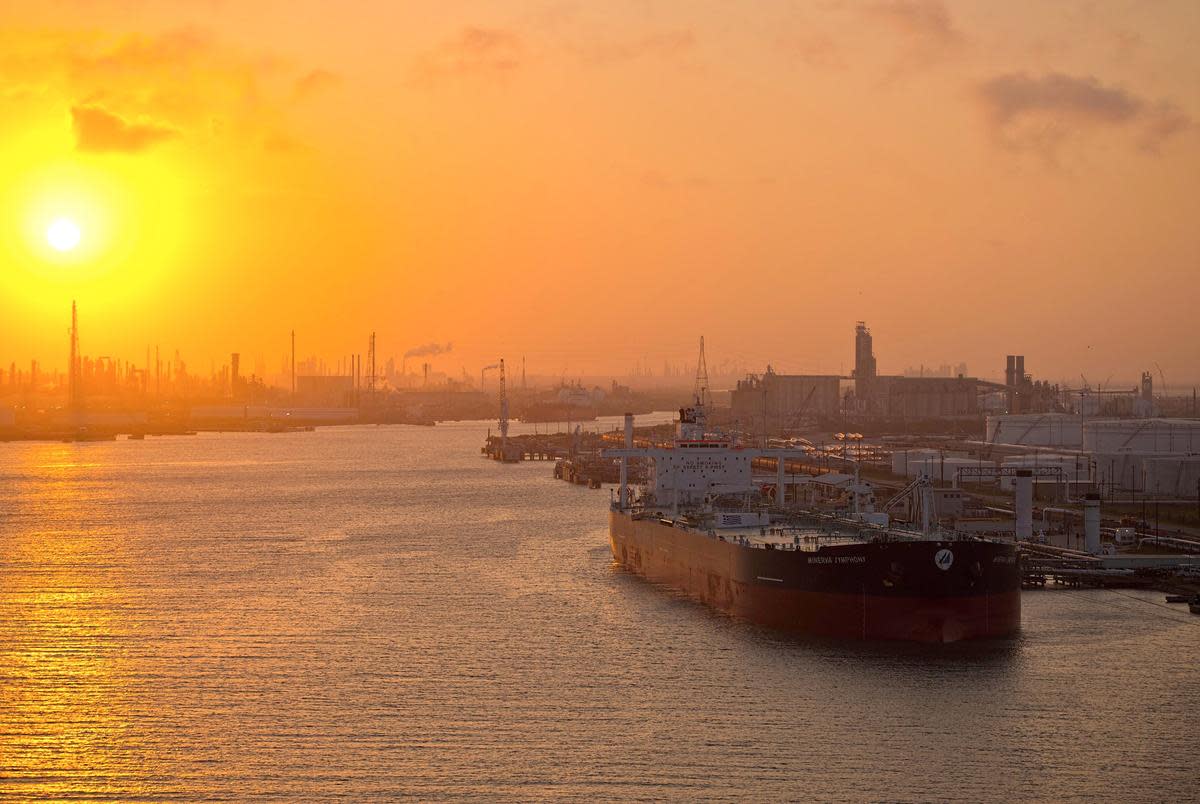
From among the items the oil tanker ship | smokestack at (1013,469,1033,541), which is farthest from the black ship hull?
smokestack at (1013,469,1033,541)

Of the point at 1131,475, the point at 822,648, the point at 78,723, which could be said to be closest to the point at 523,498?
the point at 1131,475

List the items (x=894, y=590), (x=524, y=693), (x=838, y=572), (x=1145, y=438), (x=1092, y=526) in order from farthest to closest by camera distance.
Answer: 1. (x=1145, y=438)
2. (x=1092, y=526)
3. (x=838, y=572)
4. (x=894, y=590)
5. (x=524, y=693)

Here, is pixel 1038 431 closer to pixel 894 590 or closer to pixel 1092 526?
pixel 1092 526

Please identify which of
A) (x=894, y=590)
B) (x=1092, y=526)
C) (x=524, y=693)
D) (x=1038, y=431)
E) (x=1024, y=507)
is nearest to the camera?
(x=524, y=693)

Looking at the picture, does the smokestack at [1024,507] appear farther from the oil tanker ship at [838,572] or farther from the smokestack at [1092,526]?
the oil tanker ship at [838,572]

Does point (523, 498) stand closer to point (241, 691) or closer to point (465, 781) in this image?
point (241, 691)

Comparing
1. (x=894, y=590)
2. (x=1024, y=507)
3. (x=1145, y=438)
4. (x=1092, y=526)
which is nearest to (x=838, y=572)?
(x=894, y=590)
